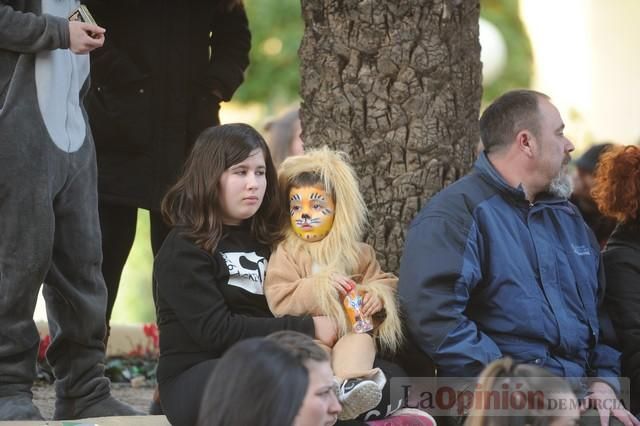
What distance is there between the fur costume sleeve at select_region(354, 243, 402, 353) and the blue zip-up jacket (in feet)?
0.19

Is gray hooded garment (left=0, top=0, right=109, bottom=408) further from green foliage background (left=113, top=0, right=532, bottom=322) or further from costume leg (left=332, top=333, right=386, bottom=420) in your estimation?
green foliage background (left=113, top=0, right=532, bottom=322)

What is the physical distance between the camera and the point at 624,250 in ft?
18.4

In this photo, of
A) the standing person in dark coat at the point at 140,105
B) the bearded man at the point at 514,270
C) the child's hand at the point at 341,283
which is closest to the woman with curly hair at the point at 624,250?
the bearded man at the point at 514,270

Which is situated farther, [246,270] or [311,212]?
[311,212]

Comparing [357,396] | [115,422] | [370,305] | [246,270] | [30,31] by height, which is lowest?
[115,422]

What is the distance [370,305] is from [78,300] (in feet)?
3.60

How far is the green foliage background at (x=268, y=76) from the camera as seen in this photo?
50.8 ft

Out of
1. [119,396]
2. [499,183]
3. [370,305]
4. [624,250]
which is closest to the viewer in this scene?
[370,305]

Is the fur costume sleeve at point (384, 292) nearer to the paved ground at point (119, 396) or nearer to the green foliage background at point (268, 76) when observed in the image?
the paved ground at point (119, 396)

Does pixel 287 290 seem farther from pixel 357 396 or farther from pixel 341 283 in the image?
pixel 357 396

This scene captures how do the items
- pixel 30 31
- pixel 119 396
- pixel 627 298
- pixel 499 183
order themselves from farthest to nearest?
pixel 119 396 → pixel 627 298 → pixel 499 183 → pixel 30 31

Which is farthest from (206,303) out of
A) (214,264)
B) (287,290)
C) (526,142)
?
(526,142)

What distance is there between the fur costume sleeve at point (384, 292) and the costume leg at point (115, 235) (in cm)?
117

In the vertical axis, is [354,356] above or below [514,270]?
below
